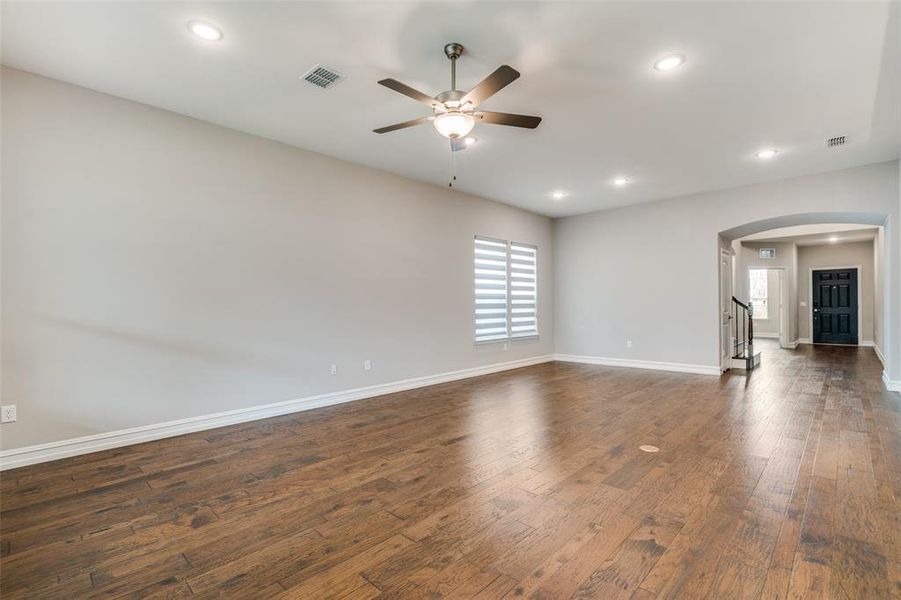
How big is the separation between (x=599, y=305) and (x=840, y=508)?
575cm

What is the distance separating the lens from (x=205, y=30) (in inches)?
105

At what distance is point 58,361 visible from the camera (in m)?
3.24

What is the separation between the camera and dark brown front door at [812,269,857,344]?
1063 cm

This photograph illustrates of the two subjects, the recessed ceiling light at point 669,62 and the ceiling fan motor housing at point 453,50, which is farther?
the recessed ceiling light at point 669,62

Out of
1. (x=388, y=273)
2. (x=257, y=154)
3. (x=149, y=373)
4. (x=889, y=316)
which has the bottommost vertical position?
(x=149, y=373)

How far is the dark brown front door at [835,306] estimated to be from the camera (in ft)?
34.9

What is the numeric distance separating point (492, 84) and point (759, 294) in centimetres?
1356

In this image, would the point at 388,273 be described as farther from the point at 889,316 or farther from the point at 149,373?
the point at 889,316

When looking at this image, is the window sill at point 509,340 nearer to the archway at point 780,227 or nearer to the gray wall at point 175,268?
the gray wall at point 175,268

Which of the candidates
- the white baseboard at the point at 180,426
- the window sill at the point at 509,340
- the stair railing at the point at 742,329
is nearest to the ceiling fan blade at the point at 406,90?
the white baseboard at the point at 180,426

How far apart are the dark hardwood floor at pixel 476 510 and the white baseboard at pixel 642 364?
2294 mm

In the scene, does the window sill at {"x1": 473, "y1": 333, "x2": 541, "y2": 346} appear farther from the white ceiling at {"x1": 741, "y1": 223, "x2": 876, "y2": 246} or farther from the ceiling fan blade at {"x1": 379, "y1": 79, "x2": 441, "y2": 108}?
the white ceiling at {"x1": 741, "y1": 223, "x2": 876, "y2": 246}

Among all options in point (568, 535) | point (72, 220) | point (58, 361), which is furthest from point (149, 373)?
point (568, 535)

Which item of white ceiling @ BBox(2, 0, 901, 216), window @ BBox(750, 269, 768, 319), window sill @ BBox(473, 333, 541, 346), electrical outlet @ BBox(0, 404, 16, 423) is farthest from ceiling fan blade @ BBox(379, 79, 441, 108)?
window @ BBox(750, 269, 768, 319)
